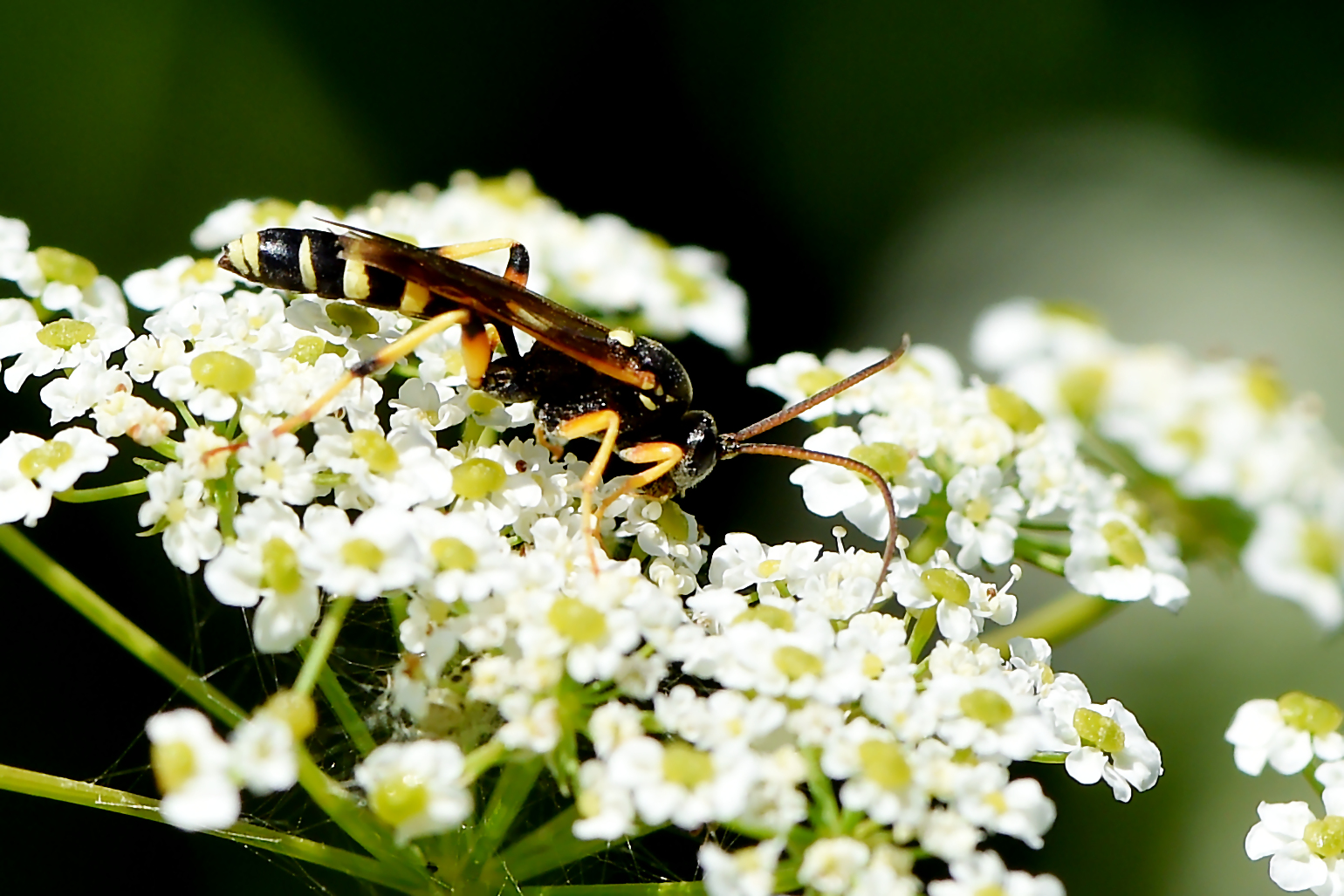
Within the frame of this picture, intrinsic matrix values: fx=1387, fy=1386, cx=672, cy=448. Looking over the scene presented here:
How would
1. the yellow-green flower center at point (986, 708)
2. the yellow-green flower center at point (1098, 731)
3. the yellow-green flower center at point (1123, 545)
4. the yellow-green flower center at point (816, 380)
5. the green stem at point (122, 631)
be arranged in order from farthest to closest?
the yellow-green flower center at point (816, 380), the yellow-green flower center at point (1123, 545), the yellow-green flower center at point (1098, 731), the green stem at point (122, 631), the yellow-green flower center at point (986, 708)

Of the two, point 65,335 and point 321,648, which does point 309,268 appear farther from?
point 321,648

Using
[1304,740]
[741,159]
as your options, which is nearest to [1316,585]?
[1304,740]

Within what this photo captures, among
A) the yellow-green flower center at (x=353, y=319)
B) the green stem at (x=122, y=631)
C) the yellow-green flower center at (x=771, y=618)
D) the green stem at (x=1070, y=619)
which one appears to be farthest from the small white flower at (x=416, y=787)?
the green stem at (x=1070, y=619)

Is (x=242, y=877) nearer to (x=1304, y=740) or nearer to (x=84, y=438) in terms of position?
(x=84, y=438)

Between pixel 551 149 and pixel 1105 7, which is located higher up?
pixel 1105 7

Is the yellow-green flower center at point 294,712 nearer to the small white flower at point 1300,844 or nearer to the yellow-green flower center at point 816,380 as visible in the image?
the yellow-green flower center at point 816,380

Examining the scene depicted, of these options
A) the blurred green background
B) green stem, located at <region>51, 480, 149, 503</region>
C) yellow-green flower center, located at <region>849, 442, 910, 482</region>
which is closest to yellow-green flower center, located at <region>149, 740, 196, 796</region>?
green stem, located at <region>51, 480, 149, 503</region>
